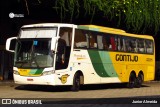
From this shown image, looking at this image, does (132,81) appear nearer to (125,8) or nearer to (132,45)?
(132,45)

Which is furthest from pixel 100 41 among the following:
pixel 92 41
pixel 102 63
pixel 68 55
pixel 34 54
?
pixel 34 54

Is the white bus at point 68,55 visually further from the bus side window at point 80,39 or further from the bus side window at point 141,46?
the bus side window at point 141,46

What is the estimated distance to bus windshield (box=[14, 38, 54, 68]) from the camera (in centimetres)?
2088

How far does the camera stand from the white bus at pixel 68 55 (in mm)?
20891

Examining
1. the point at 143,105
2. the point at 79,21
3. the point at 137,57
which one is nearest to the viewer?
the point at 143,105

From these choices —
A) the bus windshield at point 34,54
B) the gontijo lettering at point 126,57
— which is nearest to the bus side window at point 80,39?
A: the bus windshield at point 34,54

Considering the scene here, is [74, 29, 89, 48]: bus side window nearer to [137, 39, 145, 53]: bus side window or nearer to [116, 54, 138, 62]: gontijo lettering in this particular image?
[116, 54, 138, 62]: gontijo lettering

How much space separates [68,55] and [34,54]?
1.58 metres

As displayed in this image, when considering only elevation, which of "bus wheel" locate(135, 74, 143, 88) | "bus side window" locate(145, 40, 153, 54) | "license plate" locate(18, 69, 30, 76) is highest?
"bus side window" locate(145, 40, 153, 54)

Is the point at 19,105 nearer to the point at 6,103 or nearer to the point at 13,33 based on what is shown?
the point at 6,103

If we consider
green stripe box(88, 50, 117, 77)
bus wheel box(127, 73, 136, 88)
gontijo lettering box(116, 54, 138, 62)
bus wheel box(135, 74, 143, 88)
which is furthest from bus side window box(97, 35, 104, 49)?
bus wheel box(135, 74, 143, 88)

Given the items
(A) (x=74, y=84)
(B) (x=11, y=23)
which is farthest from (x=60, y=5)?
(B) (x=11, y=23)

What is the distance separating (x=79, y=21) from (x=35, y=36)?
1188cm

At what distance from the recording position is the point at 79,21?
3306cm
